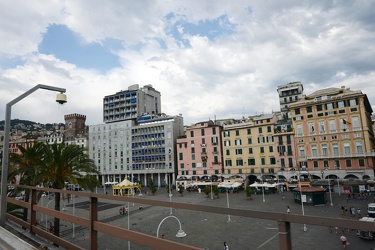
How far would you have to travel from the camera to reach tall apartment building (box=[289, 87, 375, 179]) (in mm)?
52344

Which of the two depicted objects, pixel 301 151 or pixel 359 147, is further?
pixel 301 151

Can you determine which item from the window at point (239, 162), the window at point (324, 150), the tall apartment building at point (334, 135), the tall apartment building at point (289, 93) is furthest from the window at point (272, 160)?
the tall apartment building at point (289, 93)

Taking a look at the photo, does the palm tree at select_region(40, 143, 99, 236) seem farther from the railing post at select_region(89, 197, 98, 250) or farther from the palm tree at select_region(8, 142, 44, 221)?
the railing post at select_region(89, 197, 98, 250)

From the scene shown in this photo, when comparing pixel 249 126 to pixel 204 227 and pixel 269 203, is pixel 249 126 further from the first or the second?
pixel 204 227

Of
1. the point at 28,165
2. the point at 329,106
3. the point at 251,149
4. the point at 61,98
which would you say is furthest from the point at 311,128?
the point at 61,98

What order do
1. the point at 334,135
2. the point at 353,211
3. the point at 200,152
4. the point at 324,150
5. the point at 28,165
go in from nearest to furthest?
the point at 28,165 → the point at 353,211 → the point at 334,135 → the point at 324,150 → the point at 200,152

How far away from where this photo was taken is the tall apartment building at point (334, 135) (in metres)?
52.3

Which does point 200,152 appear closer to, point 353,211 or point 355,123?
point 355,123

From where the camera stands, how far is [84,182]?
1877 cm

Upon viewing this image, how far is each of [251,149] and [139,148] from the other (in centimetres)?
3605

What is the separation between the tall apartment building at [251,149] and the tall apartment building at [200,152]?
2194 mm

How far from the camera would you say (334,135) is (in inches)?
2178

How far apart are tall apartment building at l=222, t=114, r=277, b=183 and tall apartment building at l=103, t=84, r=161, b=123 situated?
3734cm

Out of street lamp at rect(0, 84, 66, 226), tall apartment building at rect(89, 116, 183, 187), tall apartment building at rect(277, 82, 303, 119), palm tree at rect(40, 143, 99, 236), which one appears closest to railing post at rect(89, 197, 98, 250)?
street lamp at rect(0, 84, 66, 226)
